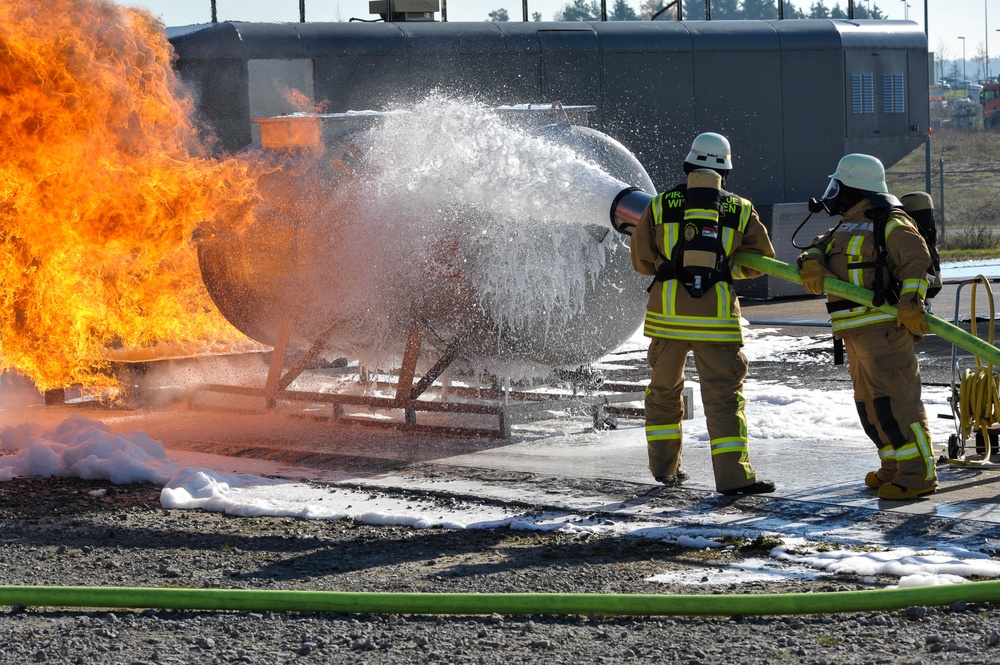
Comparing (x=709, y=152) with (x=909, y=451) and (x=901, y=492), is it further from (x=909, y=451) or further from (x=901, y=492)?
(x=901, y=492)

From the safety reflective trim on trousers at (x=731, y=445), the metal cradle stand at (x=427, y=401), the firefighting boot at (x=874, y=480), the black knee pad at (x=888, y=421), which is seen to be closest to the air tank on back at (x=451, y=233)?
the metal cradle stand at (x=427, y=401)

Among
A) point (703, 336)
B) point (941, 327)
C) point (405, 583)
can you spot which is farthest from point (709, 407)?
point (405, 583)

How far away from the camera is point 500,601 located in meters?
4.55

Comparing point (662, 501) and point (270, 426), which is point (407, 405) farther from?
point (662, 501)

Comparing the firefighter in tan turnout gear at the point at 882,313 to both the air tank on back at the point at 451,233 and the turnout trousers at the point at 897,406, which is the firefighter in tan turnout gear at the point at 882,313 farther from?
the air tank on back at the point at 451,233

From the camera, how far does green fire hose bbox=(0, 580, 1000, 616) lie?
4430 mm

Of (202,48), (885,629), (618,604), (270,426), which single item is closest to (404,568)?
(618,604)

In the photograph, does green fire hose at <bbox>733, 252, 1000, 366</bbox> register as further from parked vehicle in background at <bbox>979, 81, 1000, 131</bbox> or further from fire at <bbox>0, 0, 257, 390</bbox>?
parked vehicle in background at <bbox>979, 81, 1000, 131</bbox>

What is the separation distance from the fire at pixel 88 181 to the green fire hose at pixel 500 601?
3984 millimetres

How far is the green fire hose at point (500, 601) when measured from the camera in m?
4.43

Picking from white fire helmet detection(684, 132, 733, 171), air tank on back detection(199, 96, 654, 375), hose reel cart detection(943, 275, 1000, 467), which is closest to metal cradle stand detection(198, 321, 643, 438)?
air tank on back detection(199, 96, 654, 375)

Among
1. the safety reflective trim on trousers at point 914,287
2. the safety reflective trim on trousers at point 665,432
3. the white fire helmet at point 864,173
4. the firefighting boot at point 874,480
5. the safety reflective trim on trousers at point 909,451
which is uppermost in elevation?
the white fire helmet at point 864,173

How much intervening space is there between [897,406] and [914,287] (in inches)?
23.5

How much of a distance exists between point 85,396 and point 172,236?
2.76 meters
